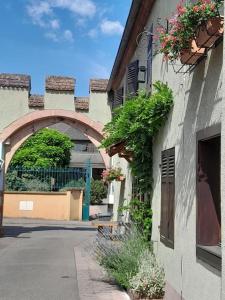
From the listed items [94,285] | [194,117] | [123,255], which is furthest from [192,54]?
[94,285]

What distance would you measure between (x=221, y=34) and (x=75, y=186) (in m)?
22.8

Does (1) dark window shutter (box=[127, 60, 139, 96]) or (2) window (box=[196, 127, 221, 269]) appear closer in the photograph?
(2) window (box=[196, 127, 221, 269])

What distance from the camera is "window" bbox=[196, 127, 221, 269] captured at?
17.7 ft

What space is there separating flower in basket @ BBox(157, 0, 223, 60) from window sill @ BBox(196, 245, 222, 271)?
221 cm

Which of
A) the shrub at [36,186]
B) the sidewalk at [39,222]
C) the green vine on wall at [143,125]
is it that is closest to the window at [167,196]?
the green vine on wall at [143,125]

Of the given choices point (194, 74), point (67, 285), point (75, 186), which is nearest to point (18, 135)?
point (75, 186)

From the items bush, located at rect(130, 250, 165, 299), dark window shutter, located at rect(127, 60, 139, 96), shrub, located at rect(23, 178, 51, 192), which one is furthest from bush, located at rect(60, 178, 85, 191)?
bush, located at rect(130, 250, 165, 299)

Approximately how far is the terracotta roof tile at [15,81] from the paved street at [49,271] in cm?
607

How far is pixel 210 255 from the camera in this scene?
5043 millimetres

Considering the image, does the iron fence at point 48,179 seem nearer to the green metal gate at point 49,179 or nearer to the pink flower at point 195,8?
the green metal gate at point 49,179

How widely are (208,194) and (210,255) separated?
0.76 meters

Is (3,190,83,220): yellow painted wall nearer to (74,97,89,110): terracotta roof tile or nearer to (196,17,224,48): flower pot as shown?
(74,97,89,110): terracotta roof tile

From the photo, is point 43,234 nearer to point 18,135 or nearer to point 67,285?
point 18,135

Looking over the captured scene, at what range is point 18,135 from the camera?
2011 centimetres
